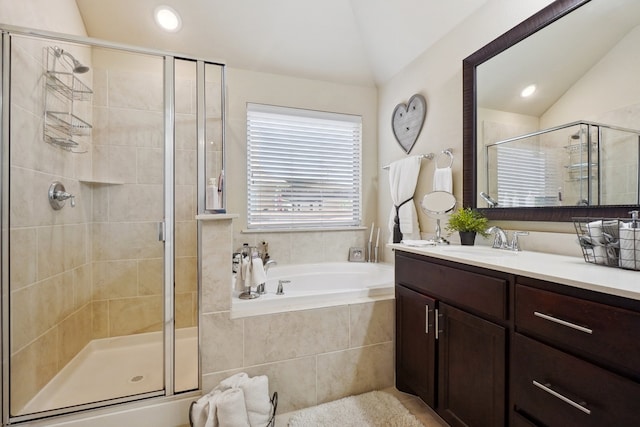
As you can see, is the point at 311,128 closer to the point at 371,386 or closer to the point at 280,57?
the point at 280,57

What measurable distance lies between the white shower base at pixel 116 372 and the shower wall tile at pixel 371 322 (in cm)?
89

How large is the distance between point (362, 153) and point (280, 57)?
1140mm

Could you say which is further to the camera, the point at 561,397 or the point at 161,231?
the point at 161,231

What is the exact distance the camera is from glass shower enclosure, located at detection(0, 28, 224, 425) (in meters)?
1.45

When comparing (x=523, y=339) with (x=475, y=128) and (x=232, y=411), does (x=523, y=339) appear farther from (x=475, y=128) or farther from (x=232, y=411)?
(x=475, y=128)

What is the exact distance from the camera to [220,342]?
59.0 inches

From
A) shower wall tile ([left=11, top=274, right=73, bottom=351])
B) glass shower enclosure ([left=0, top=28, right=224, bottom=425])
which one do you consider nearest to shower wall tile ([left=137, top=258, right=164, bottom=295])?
glass shower enclosure ([left=0, top=28, right=224, bottom=425])

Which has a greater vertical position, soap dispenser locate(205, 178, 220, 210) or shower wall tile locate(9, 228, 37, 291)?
soap dispenser locate(205, 178, 220, 210)

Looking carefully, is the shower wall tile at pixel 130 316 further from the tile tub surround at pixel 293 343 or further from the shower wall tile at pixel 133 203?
the tile tub surround at pixel 293 343

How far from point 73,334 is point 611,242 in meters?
2.82

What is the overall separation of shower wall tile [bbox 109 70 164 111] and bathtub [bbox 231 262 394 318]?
1422 millimetres

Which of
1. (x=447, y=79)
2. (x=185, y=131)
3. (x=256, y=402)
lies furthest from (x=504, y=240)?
(x=185, y=131)

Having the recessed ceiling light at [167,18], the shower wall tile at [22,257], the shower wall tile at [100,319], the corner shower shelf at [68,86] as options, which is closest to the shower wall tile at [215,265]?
the shower wall tile at [22,257]

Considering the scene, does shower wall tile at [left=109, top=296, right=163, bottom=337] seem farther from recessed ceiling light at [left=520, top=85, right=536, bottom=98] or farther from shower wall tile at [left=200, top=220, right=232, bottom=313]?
recessed ceiling light at [left=520, top=85, right=536, bottom=98]
